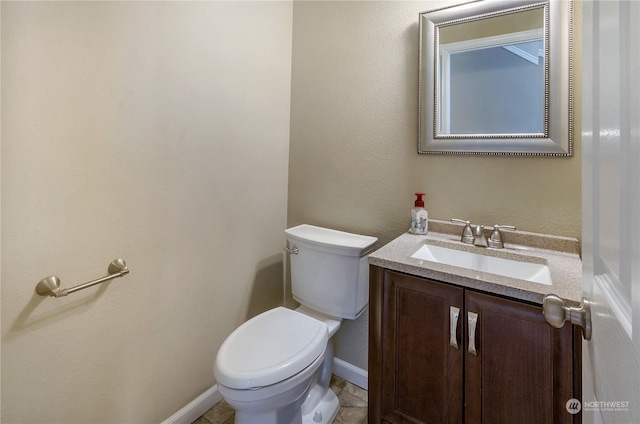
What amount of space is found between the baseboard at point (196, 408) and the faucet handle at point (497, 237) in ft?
4.95

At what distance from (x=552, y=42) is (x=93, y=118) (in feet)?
5.54

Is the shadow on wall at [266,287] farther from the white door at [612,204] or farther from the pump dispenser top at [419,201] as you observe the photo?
the white door at [612,204]

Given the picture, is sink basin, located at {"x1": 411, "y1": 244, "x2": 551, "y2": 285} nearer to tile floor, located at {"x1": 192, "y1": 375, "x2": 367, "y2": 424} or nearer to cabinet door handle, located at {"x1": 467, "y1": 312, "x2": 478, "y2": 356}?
cabinet door handle, located at {"x1": 467, "y1": 312, "x2": 478, "y2": 356}

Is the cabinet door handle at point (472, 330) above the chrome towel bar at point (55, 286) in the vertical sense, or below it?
below

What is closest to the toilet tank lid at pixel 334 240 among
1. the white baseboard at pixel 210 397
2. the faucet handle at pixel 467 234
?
the faucet handle at pixel 467 234

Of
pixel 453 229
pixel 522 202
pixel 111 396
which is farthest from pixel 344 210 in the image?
pixel 111 396

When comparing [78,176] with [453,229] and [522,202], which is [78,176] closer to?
[453,229]

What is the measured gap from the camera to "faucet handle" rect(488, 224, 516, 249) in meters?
1.28

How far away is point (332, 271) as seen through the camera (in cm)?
148

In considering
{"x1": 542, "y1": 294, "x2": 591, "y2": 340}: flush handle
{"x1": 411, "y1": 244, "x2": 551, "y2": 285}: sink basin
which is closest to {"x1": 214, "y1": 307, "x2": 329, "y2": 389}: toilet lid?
{"x1": 411, "y1": 244, "x2": 551, "y2": 285}: sink basin

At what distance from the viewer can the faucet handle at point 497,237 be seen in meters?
1.28

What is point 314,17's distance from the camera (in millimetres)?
1798

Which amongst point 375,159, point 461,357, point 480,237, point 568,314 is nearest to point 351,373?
point 461,357

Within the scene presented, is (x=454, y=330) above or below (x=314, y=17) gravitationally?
below
